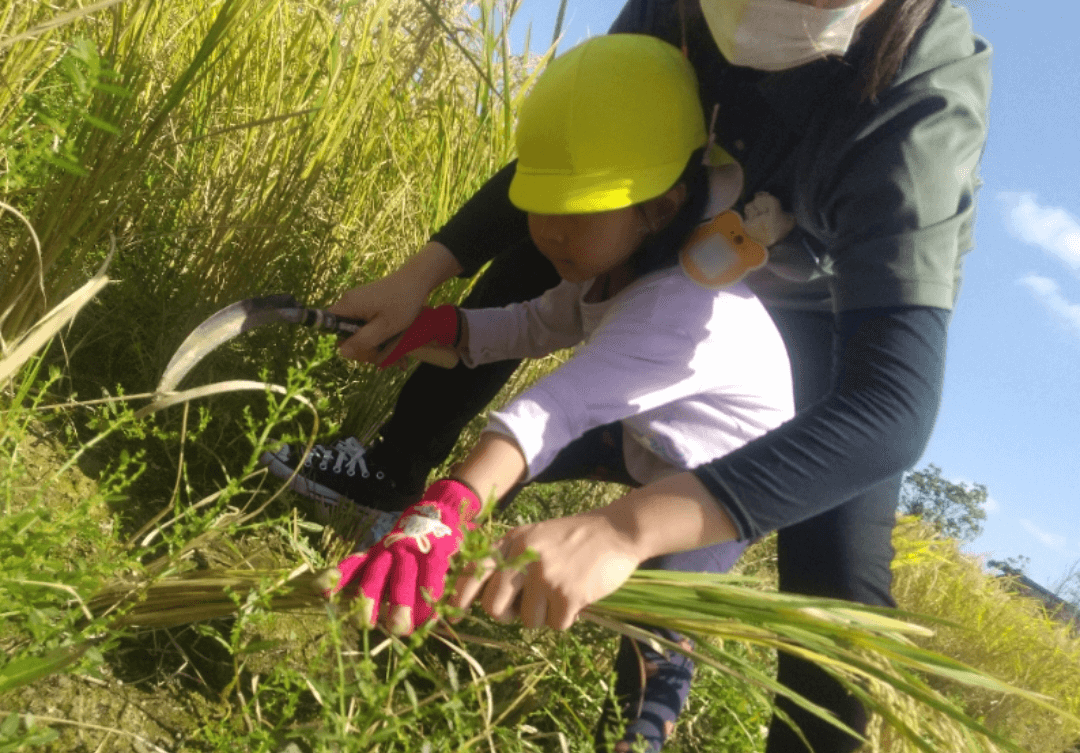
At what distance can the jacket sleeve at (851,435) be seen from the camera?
3.61ft

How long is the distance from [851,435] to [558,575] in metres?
0.40

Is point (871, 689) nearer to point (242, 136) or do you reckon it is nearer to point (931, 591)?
point (242, 136)

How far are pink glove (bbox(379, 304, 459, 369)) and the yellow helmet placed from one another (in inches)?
12.0

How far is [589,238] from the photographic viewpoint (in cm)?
161

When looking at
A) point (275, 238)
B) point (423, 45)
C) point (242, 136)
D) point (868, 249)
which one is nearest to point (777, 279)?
point (868, 249)

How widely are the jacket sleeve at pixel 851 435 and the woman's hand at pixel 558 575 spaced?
0.50ft

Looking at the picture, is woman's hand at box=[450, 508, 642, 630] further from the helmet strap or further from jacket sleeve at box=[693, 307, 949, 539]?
the helmet strap

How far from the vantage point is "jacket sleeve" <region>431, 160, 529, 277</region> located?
187 cm

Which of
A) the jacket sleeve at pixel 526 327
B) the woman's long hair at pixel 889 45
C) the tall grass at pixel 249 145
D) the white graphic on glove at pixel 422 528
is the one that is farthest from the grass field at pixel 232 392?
the woman's long hair at pixel 889 45

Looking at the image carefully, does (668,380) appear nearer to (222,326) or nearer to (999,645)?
(222,326)

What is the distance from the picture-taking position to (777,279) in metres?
1.76

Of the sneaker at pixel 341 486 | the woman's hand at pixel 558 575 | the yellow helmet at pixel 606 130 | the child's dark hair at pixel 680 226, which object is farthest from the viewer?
the sneaker at pixel 341 486

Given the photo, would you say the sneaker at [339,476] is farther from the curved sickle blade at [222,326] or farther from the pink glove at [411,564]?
Result: the pink glove at [411,564]

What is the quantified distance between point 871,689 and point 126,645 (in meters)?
0.98
